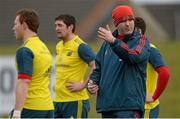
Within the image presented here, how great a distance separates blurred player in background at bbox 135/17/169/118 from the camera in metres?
11.3

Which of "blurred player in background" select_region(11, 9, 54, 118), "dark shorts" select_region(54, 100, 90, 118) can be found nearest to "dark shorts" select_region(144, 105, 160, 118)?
"dark shorts" select_region(54, 100, 90, 118)

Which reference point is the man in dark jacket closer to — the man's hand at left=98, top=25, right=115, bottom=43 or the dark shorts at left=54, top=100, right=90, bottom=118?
the man's hand at left=98, top=25, right=115, bottom=43

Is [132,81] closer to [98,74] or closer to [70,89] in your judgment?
[98,74]

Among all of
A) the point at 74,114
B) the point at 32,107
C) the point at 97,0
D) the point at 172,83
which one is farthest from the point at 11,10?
the point at 32,107

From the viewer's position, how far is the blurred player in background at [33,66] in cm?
1016

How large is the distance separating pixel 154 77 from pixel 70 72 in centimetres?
149

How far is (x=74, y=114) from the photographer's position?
12828 mm

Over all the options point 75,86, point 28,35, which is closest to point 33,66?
point 28,35

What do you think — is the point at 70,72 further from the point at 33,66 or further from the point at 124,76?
the point at 124,76

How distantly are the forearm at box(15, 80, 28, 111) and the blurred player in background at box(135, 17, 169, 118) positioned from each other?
1.87 metres

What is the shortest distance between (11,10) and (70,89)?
19.0 m

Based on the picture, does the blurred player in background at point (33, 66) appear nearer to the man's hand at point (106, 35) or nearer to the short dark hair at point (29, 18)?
the short dark hair at point (29, 18)

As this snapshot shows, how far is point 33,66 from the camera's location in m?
10.3

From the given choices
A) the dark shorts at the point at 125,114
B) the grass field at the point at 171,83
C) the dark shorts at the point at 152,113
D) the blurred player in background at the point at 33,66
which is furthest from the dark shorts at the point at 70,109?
the grass field at the point at 171,83
